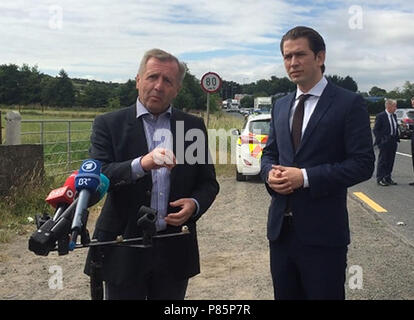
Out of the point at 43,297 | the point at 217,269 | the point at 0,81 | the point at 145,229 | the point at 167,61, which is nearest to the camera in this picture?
the point at 145,229

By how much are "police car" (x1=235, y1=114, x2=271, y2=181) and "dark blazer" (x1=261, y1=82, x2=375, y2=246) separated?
8455 millimetres

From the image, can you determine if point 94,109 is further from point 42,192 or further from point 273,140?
point 273,140

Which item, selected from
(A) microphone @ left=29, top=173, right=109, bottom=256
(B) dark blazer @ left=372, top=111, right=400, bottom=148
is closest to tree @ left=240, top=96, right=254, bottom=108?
(B) dark blazer @ left=372, top=111, right=400, bottom=148

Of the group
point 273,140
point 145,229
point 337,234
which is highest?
point 273,140

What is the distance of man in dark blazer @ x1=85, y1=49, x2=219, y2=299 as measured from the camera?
232cm

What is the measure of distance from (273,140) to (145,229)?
50.5 inches

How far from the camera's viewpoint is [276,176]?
256cm

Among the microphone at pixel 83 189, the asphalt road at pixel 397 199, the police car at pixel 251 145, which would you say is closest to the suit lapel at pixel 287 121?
the microphone at pixel 83 189

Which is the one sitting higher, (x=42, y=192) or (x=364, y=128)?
(x=364, y=128)

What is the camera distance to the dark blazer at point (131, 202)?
7.62 feet

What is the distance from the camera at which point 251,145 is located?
37.3 ft

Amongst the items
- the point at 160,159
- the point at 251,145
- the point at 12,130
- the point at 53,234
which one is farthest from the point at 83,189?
the point at 251,145

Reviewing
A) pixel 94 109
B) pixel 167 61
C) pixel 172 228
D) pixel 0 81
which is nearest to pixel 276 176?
pixel 172 228

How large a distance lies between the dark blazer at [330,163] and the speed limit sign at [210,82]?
38.5 ft
